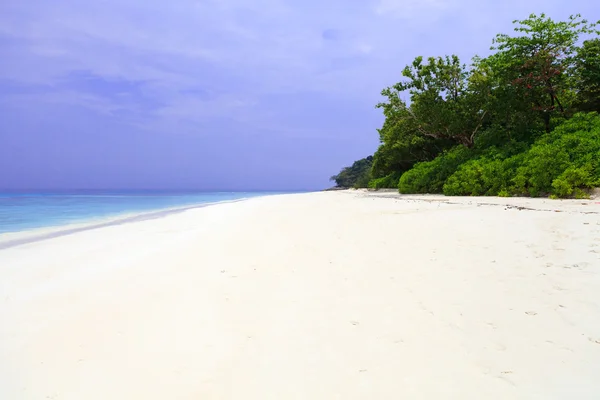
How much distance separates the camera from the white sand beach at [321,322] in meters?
2.22

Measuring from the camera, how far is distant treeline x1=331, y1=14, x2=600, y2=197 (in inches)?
449

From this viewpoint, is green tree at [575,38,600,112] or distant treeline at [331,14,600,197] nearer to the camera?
distant treeline at [331,14,600,197]

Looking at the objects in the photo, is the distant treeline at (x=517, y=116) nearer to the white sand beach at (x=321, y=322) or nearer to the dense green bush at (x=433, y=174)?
the dense green bush at (x=433, y=174)

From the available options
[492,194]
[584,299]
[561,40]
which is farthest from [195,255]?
[561,40]

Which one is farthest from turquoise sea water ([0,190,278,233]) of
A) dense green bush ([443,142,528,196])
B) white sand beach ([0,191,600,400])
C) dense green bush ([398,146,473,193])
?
dense green bush ([443,142,528,196])

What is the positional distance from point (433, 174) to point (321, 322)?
60.0 feet

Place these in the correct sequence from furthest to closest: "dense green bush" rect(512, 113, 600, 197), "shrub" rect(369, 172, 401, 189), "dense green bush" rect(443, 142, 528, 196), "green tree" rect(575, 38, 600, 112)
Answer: "shrub" rect(369, 172, 401, 189), "green tree" rect(575, 38, 600, 112), "dense green bush" rect(443, 142, 528, 196), "dense green bush" rect(512, 113, 600, 197)

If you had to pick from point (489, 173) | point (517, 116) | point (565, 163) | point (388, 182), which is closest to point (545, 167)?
point (565, 163)

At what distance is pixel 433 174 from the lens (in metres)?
19.5

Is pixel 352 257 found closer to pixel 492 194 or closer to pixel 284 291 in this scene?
pixel 284 291

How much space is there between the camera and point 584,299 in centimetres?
311

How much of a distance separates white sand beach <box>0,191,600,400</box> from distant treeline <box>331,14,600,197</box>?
275 inches

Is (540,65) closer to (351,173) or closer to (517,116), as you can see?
(517,116)

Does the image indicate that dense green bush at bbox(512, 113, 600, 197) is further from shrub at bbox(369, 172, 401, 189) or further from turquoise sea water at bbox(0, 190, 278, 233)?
shrub at bbox(369, 172, 401, 189)
